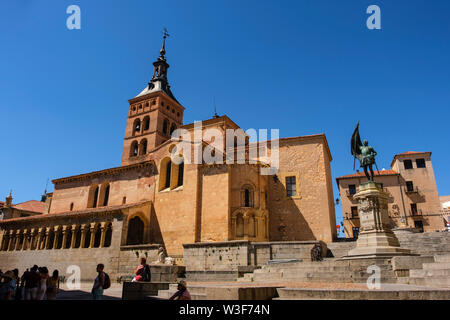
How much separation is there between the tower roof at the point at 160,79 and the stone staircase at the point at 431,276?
34.8 metres

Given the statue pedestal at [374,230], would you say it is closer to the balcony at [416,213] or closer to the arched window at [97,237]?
the arched window at [97,237]

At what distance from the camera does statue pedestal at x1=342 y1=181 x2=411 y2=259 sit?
12539 millimetres

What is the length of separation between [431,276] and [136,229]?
21446mm

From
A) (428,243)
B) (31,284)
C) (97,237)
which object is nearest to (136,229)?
(97,237)

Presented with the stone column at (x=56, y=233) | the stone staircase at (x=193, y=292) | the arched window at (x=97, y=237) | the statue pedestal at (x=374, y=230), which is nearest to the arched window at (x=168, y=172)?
the arched window at (x=97, y=237)

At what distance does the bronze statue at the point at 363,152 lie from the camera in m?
15.0

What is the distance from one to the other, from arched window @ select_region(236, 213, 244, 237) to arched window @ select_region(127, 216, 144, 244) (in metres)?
8.59

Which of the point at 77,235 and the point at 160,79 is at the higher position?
the point at 160,79

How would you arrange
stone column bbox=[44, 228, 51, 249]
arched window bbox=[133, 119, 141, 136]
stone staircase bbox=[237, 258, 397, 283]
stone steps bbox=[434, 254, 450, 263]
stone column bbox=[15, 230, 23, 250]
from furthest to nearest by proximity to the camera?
1. arched window bbox=[133, 119, 141, 136]
2. stone column bbox=[15, 230, 23, 250]
3. stone column bbox=[44, 228, 51, 249]
4. stone staircase bbox=[237, 258, 397, 283]
5. stone steps bbox=[434, 254, 450, 263]

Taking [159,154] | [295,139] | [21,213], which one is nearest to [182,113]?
[159,154]

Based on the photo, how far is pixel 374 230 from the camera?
13.4 metres

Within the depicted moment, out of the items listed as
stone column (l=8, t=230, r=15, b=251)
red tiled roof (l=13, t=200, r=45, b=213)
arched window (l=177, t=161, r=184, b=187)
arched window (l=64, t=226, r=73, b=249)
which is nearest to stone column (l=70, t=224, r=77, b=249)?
arched window (l=64, t=226, r=73, b=249)

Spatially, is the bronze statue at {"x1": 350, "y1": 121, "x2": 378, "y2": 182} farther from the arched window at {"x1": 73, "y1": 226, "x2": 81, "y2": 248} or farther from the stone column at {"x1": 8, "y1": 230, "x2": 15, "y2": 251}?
the stone column at {"x1": 8, "y1": 230, "x2": 15, "y2": 251}

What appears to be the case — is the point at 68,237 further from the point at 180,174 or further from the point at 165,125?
the point at 165,125
